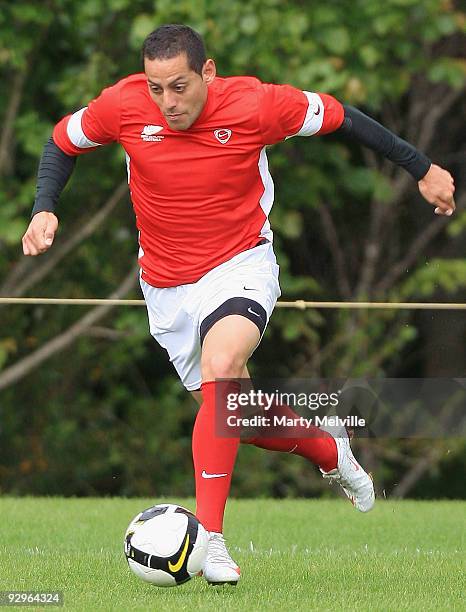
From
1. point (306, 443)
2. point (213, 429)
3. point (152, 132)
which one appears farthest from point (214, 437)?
point (152, 132)

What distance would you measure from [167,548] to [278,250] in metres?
6.81

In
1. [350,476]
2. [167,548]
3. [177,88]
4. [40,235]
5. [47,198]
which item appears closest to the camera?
[167,548]

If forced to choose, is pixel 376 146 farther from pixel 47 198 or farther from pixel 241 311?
pixel 47 198

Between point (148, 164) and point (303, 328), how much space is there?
640cm

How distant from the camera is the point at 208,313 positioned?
5.29 metres

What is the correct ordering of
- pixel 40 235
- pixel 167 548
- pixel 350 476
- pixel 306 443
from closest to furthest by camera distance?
pixel 167 548, pixel 40 235, pixel 306 443, pixel 350 476

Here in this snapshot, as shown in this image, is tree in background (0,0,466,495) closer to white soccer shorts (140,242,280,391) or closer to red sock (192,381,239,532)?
white soccer shorts (140,242,280,391)

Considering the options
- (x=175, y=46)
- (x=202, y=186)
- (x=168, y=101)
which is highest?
(x=175, y=46)

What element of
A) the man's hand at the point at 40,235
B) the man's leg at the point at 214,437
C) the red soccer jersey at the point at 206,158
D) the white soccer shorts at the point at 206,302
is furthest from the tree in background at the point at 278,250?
the man's leg at the point at 214,437

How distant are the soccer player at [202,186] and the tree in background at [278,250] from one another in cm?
421

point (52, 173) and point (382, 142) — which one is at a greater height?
point (382, 142)

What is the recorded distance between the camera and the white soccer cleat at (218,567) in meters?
4.85

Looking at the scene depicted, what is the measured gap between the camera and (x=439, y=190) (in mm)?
5551

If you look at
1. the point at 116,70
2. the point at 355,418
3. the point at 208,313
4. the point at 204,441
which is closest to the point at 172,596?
the point at 204,441
